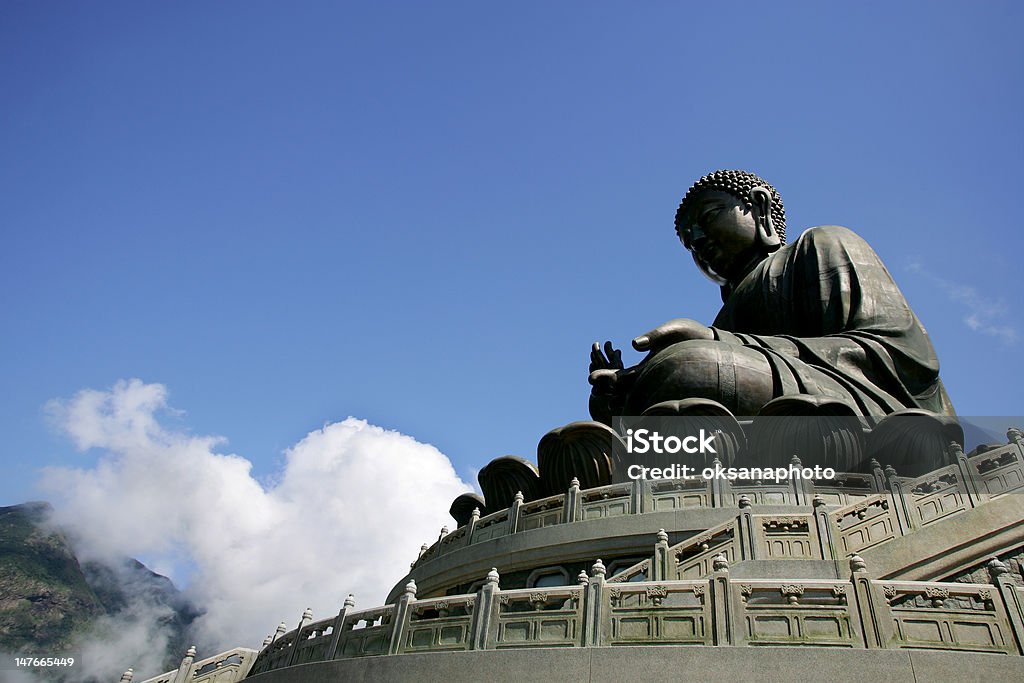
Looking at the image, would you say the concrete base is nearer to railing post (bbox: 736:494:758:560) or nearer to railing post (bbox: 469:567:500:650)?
railing post (bbox: 469:567:500:650)

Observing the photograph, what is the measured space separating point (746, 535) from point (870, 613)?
74.8 inches

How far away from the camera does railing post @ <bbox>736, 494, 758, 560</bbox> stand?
6891 mm

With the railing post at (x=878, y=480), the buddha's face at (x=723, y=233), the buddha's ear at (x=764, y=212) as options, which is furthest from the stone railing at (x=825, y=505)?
the buddha's ear at (x=764, y=212)

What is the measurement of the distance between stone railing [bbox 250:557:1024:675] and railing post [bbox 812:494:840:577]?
3.92ft

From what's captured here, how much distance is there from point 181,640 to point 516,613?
54602 millimetres

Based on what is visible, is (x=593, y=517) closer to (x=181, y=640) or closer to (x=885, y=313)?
(x=885, y=313)

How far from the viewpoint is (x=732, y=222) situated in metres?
18.0

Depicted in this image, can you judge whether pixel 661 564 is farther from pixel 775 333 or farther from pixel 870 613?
pixel 775 333

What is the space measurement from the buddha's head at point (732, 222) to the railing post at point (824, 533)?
1174 cm

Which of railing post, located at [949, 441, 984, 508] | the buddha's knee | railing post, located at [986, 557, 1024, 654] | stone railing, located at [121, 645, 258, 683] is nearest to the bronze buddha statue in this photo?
the buddha's knee

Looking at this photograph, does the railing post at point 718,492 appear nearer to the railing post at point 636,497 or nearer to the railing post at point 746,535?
the railing post at point 636,497

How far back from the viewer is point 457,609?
632cm

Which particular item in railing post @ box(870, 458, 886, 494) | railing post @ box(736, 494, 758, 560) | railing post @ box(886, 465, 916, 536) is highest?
railing post @ box(870, 458, 886, 494)

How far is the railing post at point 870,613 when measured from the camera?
5.02 meters
